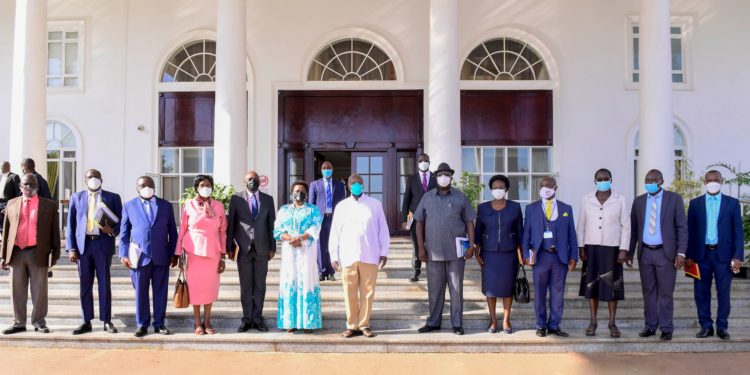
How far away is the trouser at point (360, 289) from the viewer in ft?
21.5

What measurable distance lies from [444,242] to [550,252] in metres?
1.18

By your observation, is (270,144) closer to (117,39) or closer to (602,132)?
(117,39)

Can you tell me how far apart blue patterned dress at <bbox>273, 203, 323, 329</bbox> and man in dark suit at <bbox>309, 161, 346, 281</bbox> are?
1.45 meters

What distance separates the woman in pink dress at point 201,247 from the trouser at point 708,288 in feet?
18.0

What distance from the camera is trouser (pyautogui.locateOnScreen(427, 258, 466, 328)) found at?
671 centimetres

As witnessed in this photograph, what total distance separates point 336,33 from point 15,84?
19.7 ft

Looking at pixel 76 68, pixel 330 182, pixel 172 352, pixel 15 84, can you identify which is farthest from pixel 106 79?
pixel 172 352

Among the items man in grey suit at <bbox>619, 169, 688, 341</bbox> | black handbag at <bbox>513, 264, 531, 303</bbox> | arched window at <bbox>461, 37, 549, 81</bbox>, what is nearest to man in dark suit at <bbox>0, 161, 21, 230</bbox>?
black handbag at <bbox>513, 264, 531, 303</bbox>

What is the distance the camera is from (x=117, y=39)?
1253 centimetres

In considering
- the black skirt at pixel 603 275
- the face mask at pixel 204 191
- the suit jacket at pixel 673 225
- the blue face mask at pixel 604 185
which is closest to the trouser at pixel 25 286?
the face mask at pixel 204 191

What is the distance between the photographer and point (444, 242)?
6.71 m

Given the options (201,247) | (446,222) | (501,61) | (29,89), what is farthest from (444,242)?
(29,89)

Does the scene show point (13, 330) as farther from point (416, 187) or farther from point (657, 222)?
point (657, 222)

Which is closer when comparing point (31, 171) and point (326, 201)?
point (31, 171)
